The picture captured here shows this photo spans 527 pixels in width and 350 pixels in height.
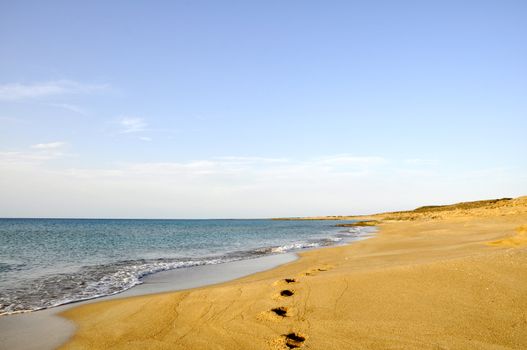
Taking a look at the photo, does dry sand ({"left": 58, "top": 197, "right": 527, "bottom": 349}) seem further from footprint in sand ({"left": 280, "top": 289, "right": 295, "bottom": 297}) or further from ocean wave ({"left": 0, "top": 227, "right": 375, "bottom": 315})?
ocean wave ({"left": 0, "top": 227, "right": 375, "bottom": 315})

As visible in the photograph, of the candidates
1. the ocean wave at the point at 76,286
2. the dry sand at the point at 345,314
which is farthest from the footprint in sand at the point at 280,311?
the ocean wave at the point at 76,286

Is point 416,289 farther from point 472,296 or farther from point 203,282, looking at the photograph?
point 203,282

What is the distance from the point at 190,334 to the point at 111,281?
8775 mm

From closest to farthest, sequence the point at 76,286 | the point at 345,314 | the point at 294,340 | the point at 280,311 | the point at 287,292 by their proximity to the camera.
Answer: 1. the point at 294,340
2. the point at 345,314
3. the point at 280,311
4. the point at 287,292
5. the point at 76,286

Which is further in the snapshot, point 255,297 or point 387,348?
point 255,297

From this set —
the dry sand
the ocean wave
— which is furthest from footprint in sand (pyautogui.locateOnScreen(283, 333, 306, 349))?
the ocean wave

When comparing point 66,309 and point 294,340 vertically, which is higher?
point 294,340

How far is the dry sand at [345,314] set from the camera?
5.70 m

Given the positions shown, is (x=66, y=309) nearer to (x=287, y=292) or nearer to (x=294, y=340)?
(x=287, y=292)

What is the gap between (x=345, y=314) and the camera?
6773 millimetres

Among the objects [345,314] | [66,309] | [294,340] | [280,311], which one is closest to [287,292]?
[280,311]

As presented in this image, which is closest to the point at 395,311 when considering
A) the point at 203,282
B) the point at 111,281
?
the point at 203,282

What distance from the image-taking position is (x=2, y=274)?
1562 centimetres

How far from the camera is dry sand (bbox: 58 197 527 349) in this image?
→ 18.7ft
